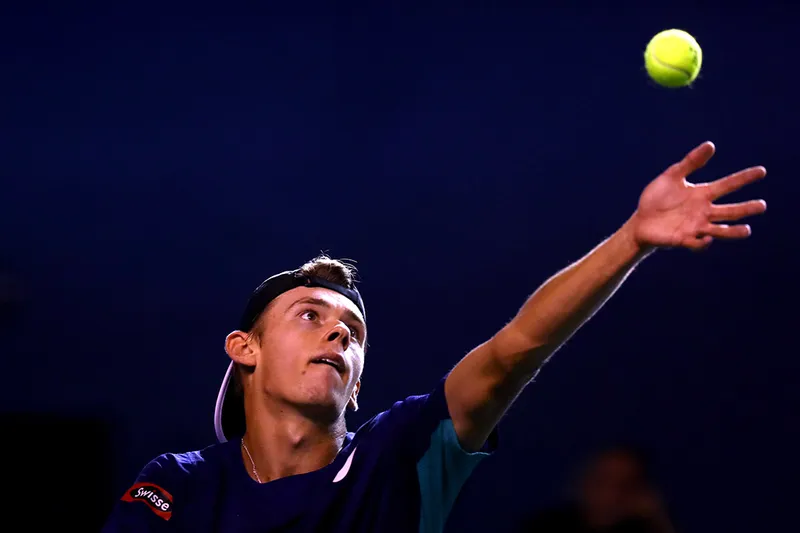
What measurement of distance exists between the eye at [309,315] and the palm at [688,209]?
1.08 metres

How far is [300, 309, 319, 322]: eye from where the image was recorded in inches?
101

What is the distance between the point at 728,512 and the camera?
13.0 ft

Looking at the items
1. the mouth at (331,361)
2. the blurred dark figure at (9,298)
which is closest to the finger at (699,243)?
the mouth at (331,361)

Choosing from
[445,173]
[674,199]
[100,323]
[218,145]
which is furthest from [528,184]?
[674,199]

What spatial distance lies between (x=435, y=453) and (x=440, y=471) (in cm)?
5

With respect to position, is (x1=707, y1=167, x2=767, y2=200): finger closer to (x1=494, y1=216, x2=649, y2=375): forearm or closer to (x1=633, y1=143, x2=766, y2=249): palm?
(x1=633, y1=143, x2=766, y2=249): palm

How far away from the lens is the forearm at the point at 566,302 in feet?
5.90

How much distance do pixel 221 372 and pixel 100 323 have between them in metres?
0.64

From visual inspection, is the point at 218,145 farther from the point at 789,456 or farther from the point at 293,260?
the point at 789,456

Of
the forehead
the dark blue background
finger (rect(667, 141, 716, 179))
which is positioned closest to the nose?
the forehead

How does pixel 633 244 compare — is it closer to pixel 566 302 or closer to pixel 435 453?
pixel 566 302

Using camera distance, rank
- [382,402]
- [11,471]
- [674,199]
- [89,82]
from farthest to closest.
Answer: [89,82] → [382,402] → [11,471] → [674,199]

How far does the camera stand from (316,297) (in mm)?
2605

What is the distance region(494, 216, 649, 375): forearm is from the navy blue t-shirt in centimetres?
29
